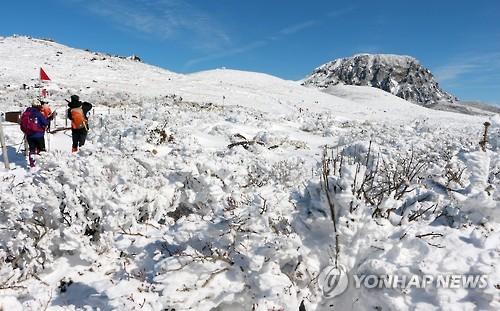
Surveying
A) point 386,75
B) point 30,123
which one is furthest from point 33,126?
point 386,75

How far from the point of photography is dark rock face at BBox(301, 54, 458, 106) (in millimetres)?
99625

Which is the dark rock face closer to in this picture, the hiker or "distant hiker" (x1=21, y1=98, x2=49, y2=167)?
the hiker

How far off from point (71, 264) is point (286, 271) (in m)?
2.92

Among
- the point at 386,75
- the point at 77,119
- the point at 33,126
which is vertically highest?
the point at 386,75

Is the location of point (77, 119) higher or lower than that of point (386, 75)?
lower

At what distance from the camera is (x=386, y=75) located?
10956 centimetres

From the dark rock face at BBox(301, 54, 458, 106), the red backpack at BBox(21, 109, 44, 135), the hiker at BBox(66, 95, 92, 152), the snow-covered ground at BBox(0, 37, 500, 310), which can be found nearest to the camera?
the snow-covered ground at BBox(0, 37, 500, 310)

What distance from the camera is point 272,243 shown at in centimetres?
330

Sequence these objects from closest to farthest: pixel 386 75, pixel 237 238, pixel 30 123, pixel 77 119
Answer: pixel 237 238 → pixel 30 123 → pixel 77 119 → pixel 386 75

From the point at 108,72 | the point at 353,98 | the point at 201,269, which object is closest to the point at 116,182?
the point at 201,269

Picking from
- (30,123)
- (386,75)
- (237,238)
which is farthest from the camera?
(386,75)

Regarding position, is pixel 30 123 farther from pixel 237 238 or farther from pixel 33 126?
pixel 237 238

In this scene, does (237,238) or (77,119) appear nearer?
(237,238)

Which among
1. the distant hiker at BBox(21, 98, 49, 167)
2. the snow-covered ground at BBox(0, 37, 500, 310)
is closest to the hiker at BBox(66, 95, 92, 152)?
the distant hiker at BBox(21, 98, 49, 167)
